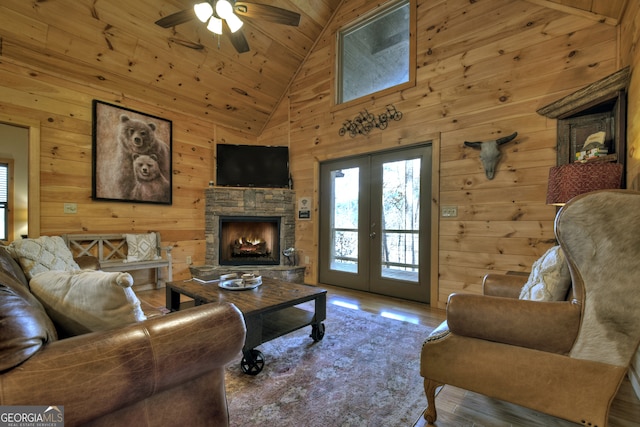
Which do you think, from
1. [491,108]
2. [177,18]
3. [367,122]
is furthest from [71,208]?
[491,108]

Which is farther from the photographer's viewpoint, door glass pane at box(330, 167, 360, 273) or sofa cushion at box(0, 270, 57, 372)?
door glass pane at box(330, 167, 360, 273)

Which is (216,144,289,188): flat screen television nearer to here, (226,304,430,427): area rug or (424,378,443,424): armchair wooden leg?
(226,304,430,427): area rug

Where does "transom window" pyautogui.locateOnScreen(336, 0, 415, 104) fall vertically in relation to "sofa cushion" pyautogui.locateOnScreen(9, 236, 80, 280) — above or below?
above

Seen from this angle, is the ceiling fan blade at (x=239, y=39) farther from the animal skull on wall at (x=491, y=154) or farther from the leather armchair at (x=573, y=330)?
the leather armchair at (x=573, y=330)

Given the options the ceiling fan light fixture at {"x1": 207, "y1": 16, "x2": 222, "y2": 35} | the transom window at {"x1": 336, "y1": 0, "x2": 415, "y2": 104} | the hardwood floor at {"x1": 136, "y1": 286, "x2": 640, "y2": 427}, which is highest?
the transom window at {"x1": 336, "y1": 0, "x2": 415, "y2": 104}

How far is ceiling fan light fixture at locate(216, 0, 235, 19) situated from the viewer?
245 cm

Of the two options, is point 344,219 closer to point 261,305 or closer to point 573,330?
point 261,305

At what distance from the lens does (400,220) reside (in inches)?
149

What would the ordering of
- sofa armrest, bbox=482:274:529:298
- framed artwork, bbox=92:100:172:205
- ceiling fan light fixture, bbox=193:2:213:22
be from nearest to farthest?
sofa armrest, bbox=482:274:529:298, ceiling fan light fixture, bbox=193:2:213:22, framed artwork, bbox=92:100:172:205

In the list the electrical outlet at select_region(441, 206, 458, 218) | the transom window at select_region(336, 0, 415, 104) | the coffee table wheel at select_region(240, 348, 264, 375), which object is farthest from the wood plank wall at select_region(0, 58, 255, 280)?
the electrical outlet at select_region(441, 206, 458, 218)

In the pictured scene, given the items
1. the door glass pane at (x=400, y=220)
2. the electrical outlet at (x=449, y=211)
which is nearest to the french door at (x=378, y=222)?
the door glass pane at (x=400, y=220)

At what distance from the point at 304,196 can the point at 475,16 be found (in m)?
3.19

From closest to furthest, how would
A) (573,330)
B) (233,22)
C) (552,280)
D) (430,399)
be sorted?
(573,330)
(552,280)
(430,399)
(233,22)

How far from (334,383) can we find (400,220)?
241 centimetres
